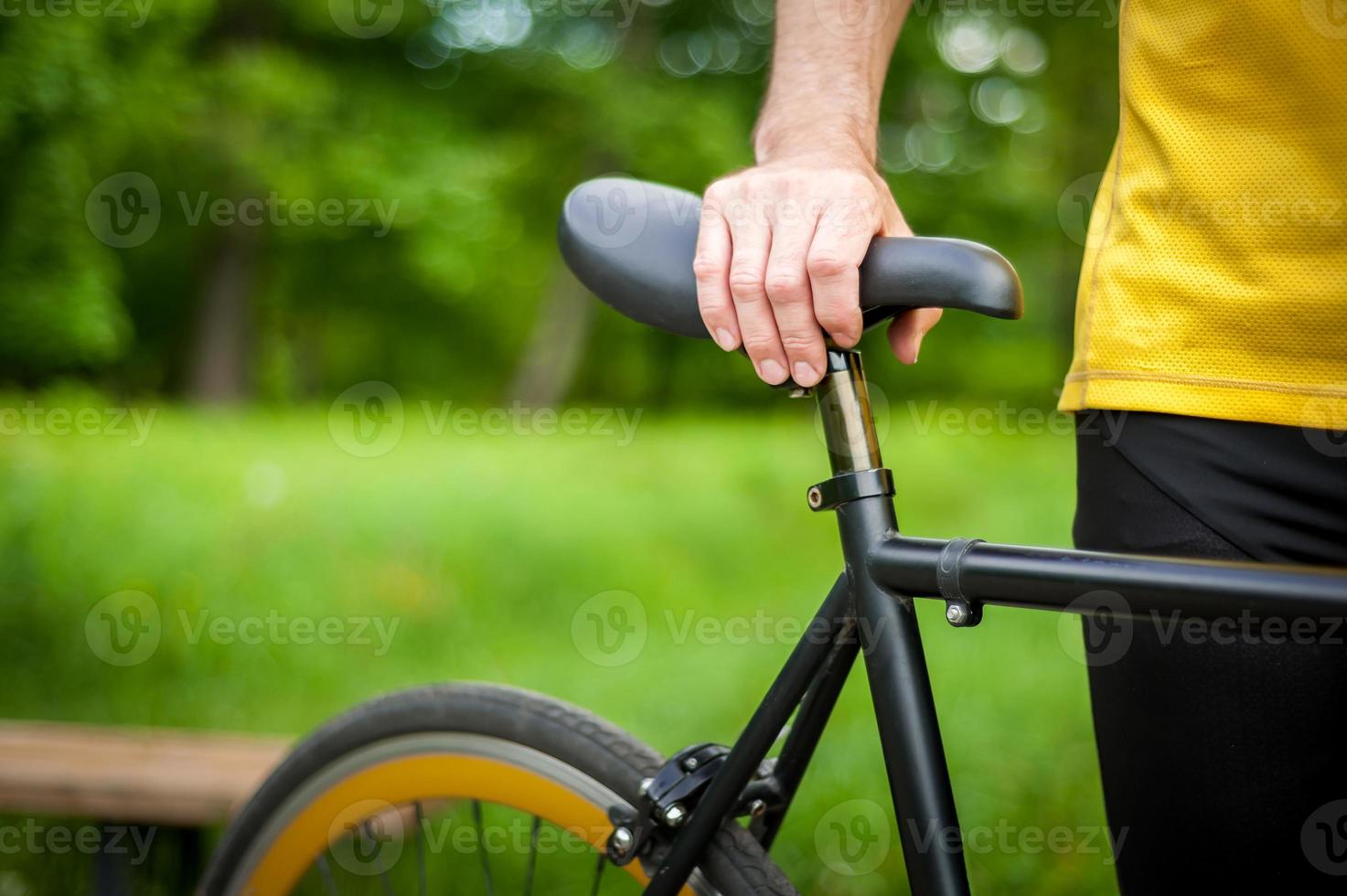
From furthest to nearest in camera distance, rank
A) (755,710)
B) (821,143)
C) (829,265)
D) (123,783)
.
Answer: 1. (123,783)
2. (755,710)
3. (821,143)
4. (829,265)

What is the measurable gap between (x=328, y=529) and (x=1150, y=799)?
457 centimetres

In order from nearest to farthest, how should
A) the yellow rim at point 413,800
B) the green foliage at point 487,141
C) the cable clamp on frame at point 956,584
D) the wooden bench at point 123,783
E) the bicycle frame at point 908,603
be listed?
the bicycle frame at point 908,603 < the cable clamp on frame at point 956,584 < the yellow rim at point 413,800 < the wooden bench at point 123,783 < the green foliage at point 487,141

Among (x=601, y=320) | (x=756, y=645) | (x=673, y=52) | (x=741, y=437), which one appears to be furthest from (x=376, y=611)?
(x=601, y=320)

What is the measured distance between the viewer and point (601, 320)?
18.2 m

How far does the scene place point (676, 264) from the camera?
3.16 ft

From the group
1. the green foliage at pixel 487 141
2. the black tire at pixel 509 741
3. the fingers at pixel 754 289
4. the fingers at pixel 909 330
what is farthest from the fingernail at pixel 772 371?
the green foliage at pixel 487 141

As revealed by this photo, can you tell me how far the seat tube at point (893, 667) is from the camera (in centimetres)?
90

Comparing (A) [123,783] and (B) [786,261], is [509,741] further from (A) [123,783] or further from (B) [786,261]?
(A) [123,783]

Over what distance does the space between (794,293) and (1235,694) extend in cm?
49

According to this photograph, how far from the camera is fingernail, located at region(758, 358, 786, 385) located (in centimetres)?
92

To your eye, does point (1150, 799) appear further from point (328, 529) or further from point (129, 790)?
point (328, 529)

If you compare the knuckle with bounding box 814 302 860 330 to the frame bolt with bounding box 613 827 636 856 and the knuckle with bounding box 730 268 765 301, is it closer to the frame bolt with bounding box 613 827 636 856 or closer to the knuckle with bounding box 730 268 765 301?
the knuckle with bounding box 730 268 765 301

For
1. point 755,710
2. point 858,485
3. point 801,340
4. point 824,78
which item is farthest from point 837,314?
point 755,710

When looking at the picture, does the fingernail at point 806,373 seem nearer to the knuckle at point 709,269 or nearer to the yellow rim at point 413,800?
the knuckle at point 709,269
